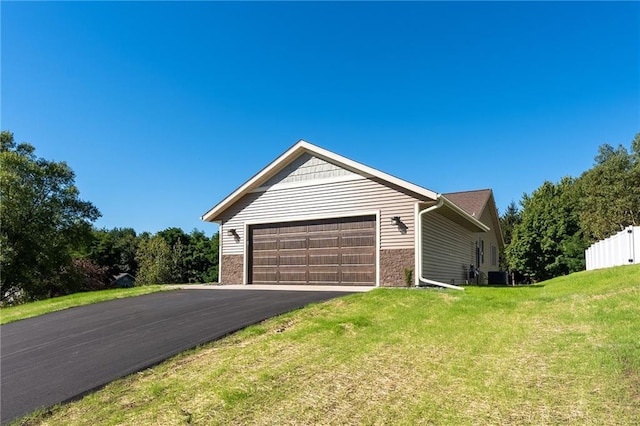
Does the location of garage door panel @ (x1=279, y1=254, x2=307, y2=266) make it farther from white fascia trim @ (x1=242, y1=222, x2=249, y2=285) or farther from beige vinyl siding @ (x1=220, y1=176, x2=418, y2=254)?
white fascia trim @ (x1=242, y1=222, x2=249, y2=285)

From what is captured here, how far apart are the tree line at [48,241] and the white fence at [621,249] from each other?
24471 mm

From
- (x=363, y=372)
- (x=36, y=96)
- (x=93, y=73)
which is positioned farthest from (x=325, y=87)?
(x=363, y=372)

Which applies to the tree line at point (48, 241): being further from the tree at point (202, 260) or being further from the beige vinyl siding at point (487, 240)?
the beige vinyl siding at point (487, 240)

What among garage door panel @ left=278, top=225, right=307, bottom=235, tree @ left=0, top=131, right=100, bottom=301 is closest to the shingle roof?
garage door panel @ left=278, top=225, right=307, bottom=235

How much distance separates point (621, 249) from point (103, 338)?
59.0 ft

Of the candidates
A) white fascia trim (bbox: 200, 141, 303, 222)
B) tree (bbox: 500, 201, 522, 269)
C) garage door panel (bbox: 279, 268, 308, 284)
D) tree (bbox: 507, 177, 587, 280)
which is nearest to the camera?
garage door panel (bbox: 279, 268, 308, 284)

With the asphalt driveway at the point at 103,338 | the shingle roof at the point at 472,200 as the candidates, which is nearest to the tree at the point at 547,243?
the shingle roof at the point at 472,200

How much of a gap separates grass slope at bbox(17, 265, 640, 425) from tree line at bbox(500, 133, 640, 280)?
29525 mm

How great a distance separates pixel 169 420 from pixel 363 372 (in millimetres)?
2065

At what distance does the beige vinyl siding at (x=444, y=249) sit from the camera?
1312 cm

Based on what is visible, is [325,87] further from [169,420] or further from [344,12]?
[169,420]

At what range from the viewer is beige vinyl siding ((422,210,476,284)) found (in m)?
13.1

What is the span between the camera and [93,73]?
12.9 meters

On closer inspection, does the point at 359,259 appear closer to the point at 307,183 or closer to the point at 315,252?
the point at 315,252
